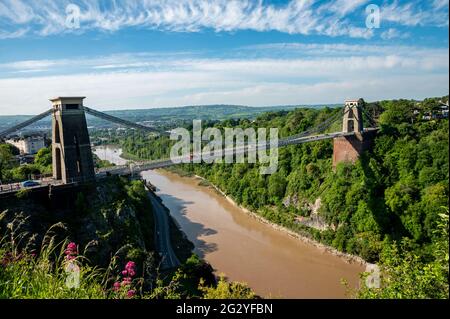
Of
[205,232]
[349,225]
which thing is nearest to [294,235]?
[349,225]

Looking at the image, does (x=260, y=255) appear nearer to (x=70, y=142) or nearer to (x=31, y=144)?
(x=70, y=142)

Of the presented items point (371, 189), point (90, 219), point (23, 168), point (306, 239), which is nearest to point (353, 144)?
point (371, 189)

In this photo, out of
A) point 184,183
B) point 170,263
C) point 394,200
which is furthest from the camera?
point 184,183

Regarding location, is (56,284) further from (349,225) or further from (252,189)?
(252,189)

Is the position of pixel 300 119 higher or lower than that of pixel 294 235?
higher

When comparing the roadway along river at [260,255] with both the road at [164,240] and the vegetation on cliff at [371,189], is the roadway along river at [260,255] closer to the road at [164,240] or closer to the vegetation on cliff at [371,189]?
the vegetation on cliff at [371,189]

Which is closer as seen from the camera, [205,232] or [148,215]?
[148,215]
